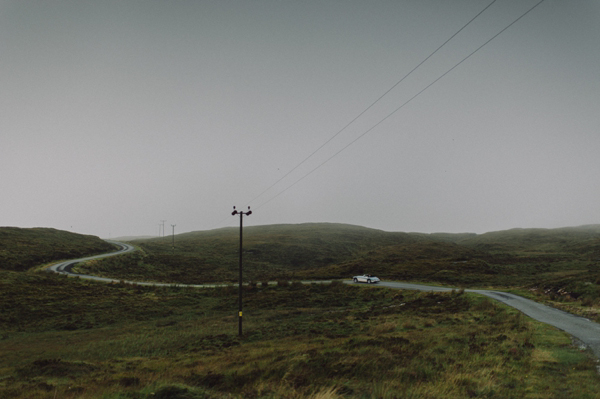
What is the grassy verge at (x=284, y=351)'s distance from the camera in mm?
9531

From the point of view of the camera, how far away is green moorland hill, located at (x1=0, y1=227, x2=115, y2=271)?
5881cm

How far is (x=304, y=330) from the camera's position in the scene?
73.4ft

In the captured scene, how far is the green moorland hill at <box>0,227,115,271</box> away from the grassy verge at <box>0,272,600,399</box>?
31.2 metres

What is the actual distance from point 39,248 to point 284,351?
284ft

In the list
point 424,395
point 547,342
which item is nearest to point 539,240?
point 547,342

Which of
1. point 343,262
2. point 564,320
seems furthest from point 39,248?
point 564,320

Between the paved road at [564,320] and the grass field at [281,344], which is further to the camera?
the paved road at [564,320]

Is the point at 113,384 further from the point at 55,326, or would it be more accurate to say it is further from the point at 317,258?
the point at 317,258

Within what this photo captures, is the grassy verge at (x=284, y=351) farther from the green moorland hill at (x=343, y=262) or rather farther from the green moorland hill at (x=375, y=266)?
the green moorland hill at (x=343, y=262)

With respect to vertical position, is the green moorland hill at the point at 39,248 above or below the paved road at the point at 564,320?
above

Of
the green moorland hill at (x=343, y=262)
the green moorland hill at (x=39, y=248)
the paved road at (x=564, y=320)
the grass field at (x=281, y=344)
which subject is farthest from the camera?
the green moorland hill at (x=39, y=248)

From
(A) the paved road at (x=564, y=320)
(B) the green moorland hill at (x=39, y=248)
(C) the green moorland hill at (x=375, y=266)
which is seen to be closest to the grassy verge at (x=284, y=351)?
(A) the paved road at (x=564, y=320)

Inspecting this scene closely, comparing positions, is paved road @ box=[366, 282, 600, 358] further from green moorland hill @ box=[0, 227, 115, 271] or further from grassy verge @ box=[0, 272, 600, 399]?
green moorland hill @ box=[0, 227, 115, 271]

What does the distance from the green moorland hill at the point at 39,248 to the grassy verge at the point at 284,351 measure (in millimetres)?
31171
